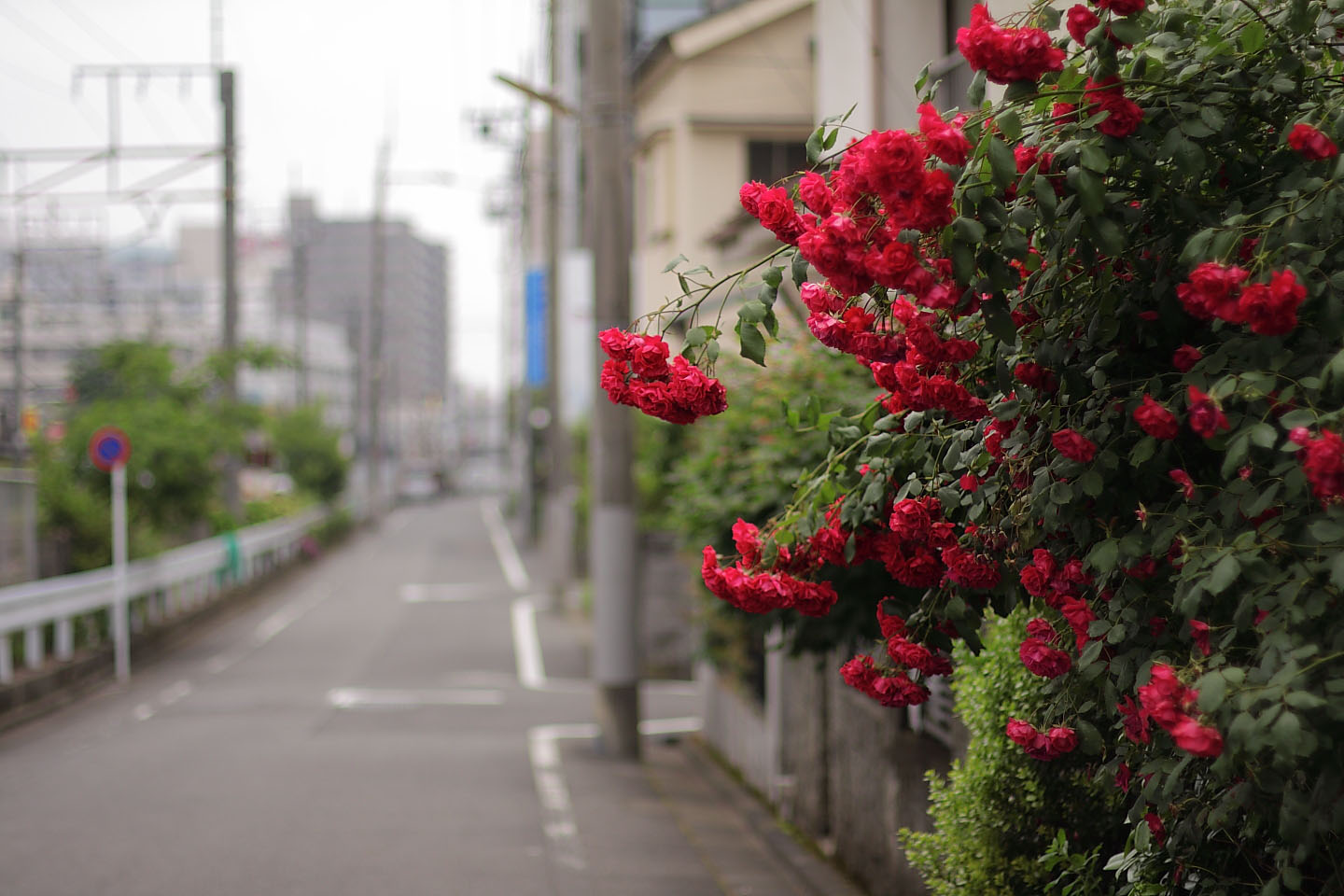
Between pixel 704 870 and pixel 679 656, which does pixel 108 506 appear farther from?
pixel 704 870

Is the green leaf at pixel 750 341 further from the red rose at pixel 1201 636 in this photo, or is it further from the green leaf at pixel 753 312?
the red rose at pixel 1201 636

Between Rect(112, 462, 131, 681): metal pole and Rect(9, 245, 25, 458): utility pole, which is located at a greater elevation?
Rect(9, 245, 25, 458): utility pole

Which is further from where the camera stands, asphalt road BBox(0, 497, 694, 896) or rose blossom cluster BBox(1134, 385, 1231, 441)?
asphalt road BBox(0, 497, 694, 896)

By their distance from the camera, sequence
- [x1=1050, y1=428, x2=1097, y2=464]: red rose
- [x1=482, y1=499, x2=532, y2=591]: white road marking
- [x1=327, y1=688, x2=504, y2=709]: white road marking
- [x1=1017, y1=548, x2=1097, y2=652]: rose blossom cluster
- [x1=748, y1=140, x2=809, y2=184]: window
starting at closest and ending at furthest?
[x1=1050, y1=428, x2=1097, y2=464]: red rose → [x1=1017, y1=548, x2=1097, y2=652]: rose blossom cluster → [x1=327, y1=688, x2=504, y2=709]: white road marking → [x1=748, y1=140, x2=809, y2=184]: window → [x1=482, y1=499, x2=532, y2=591]: white road marking

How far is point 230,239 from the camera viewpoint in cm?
2642

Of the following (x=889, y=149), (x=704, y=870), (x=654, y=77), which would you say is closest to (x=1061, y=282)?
(x=889, y=149)

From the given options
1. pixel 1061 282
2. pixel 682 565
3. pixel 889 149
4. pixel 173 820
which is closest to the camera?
pixel 889 149

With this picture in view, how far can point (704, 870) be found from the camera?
27.6ft

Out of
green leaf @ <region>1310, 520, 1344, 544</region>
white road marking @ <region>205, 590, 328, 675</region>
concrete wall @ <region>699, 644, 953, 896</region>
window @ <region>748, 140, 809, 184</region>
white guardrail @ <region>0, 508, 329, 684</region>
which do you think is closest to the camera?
green leaf @ <region>1310, 520, 1344, 544</region>

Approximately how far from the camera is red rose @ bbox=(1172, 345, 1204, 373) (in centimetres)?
327

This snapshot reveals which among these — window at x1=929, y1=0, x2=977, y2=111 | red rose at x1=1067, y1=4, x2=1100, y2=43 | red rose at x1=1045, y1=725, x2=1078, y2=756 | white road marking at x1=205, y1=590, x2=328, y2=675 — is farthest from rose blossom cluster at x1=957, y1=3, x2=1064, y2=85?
white road marking at x1=205, y1=590, x2=328, y2=675

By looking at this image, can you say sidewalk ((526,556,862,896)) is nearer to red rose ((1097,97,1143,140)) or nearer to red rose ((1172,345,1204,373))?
red rose ((1172,345,1204,373))

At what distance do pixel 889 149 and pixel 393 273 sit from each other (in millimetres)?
190308

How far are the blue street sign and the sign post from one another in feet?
66.4
